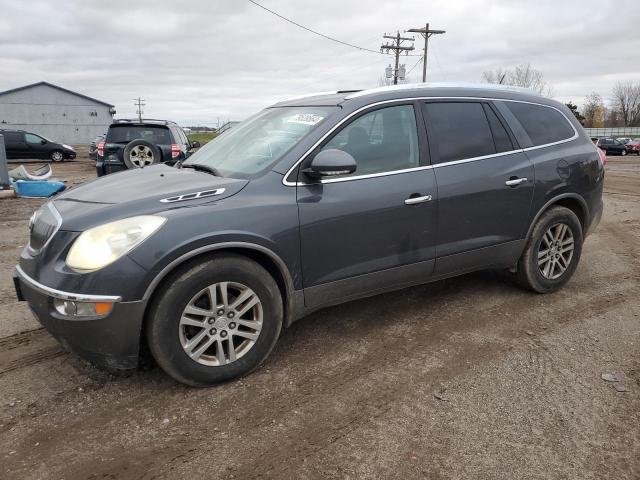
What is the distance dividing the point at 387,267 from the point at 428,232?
43cm

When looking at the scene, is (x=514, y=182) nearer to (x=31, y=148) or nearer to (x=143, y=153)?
(x=143, y=153)

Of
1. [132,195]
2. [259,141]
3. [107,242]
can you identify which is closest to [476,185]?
[259,141]

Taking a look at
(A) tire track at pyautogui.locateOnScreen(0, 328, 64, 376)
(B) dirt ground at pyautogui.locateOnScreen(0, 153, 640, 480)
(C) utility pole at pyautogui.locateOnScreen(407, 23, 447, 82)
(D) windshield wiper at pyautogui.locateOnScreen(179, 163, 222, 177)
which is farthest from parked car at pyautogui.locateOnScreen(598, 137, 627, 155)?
(A) tire track at pyautogui.locateOnScreen(0, 328, 64, 376)

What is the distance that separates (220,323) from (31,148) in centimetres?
2559

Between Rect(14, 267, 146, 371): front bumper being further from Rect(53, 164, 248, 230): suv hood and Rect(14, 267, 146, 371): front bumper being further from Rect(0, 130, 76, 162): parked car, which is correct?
Rect(0, 130, 76, 162): parked car

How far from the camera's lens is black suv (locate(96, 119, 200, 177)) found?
370 inches

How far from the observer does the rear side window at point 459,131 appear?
387 cm

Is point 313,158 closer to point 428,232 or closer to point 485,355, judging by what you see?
point 428,232


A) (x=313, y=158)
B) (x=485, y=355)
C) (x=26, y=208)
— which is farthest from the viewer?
(x=26, y=208)

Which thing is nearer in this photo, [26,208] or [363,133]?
[363,133]

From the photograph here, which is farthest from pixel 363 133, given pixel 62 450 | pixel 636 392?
pixel 62 450

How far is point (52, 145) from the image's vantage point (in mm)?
24812

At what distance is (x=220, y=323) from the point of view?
9.87 ft

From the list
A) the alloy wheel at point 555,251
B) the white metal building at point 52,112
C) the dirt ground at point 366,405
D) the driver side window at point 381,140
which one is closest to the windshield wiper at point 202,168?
A: the driver side window at point 381,140
